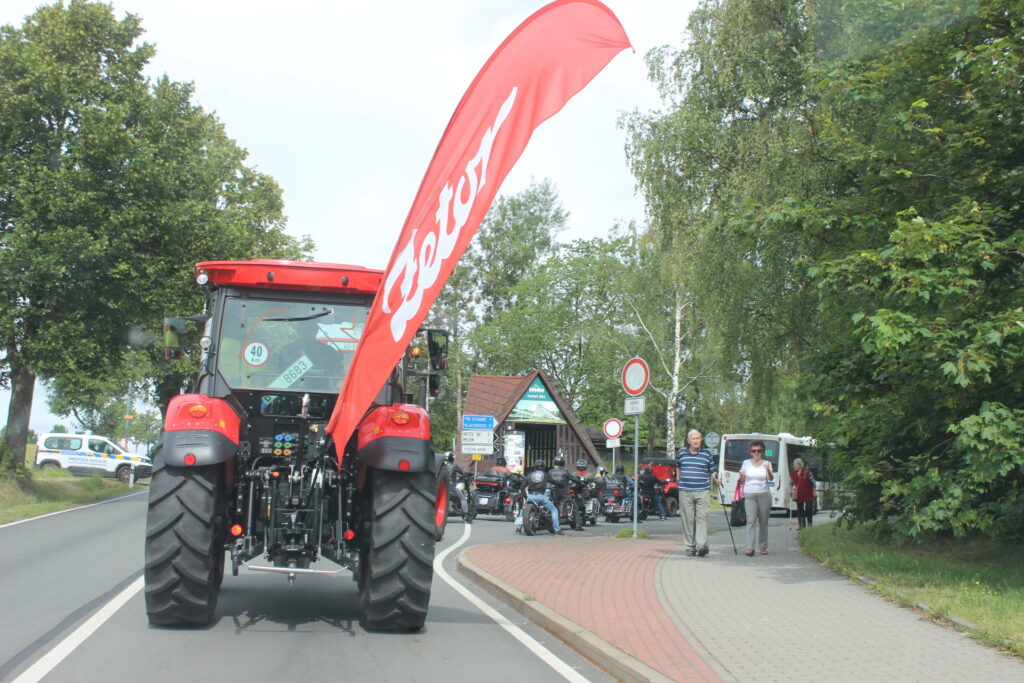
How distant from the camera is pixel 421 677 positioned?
6.34m

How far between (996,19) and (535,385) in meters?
39.5

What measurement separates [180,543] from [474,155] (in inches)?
138

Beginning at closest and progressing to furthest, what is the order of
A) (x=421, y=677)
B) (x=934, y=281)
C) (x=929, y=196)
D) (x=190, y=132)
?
(x=421, y=677), (x=934, y=281), (x=929, y=196), (x=190, y=132)

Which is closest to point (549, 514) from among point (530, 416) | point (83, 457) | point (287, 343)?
point (287, 343)

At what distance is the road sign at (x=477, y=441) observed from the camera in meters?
30.3

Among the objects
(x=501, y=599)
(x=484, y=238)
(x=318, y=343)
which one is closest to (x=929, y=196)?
(x=501, y=599)

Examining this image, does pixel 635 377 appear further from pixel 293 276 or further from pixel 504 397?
pixel 504 397

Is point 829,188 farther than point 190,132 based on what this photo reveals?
No

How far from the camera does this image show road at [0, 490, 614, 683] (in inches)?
251

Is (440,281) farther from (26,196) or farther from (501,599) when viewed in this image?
(26,196)

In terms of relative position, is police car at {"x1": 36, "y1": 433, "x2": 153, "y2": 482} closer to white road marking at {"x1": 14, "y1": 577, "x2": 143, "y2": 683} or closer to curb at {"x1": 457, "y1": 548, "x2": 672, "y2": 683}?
white road marking at {"x1": 14, "y1": 577, "x2": 143, "y2": 683}

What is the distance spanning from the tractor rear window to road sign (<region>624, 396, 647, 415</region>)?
9.61 m

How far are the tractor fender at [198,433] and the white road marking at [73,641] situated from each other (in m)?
1.38

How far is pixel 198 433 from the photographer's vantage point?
24.4ft
